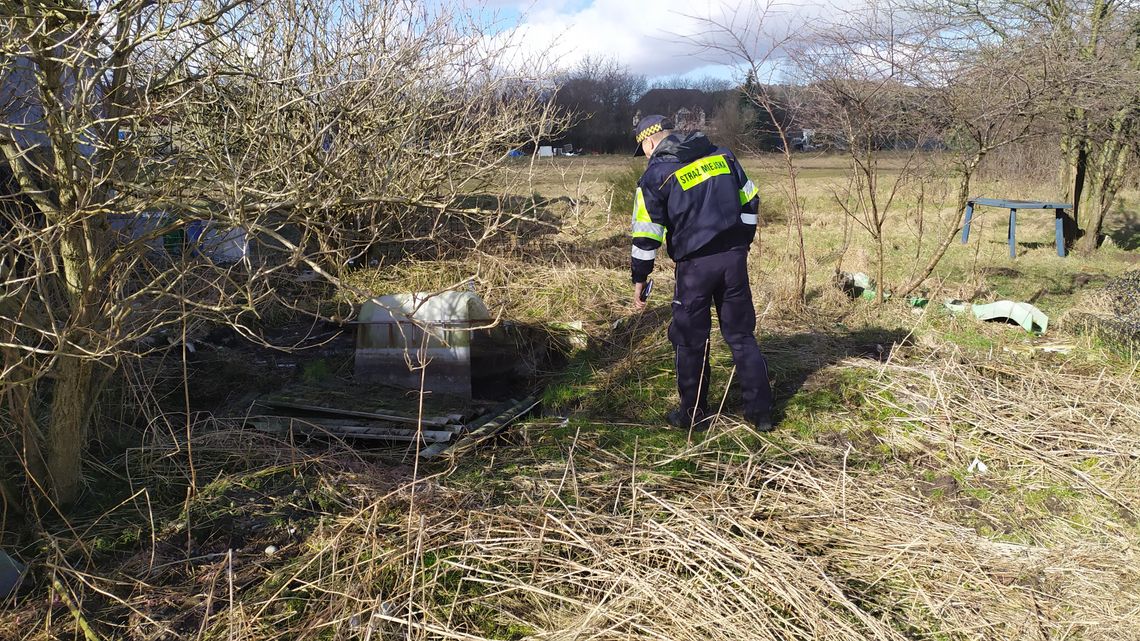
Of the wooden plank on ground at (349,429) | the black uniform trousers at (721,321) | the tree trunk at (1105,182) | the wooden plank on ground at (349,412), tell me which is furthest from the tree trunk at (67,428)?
the tree trunk at (1105,182)

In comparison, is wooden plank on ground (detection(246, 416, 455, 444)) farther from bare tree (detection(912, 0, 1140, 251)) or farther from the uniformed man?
bare tree (detection(912, 0, 1140, 251))

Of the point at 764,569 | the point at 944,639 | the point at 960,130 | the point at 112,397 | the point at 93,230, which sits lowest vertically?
the point at 944,639

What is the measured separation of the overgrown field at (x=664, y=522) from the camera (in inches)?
107

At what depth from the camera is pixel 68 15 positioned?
2811 mm

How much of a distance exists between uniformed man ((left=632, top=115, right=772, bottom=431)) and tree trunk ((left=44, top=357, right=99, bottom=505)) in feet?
9.27

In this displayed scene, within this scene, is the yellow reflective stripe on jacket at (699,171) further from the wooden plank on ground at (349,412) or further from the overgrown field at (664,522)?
the wooden plank on ground at (349,412)

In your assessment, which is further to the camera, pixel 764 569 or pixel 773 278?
pixel 773 278

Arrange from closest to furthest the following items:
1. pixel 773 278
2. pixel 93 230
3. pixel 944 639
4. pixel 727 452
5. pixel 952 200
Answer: pixel 944 639 → pixel 93 230 → pixel 727 452 → pixel 773 278 → pixel 952 200

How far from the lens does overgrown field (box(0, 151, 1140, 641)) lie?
272 centimetres

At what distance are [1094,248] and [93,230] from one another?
1310cm

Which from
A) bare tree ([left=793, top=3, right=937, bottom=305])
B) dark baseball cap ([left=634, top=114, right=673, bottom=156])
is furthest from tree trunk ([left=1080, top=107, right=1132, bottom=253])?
dark baseball cap ([left=634, top=114, right=673, bottom=156])

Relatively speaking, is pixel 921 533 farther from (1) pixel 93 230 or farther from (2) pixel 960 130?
(2) pixel 960 130

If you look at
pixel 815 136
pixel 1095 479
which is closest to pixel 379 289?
pixel 815 136

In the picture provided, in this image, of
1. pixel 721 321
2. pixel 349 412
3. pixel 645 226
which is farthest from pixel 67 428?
pixel 721 321
